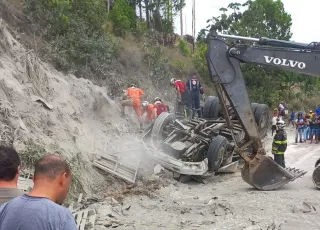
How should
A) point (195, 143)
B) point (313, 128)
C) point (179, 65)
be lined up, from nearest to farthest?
point (195, 143)
point (313, 128)
point (179, 65)

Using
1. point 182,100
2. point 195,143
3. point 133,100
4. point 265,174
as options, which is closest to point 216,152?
point 195,143

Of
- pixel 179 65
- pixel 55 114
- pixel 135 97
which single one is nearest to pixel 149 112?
pixel 135 97

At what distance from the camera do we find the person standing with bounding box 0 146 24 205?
115 inches

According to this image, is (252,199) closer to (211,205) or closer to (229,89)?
(211,205)

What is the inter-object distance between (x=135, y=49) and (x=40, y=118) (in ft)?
45.8

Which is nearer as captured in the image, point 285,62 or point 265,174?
point 285,62

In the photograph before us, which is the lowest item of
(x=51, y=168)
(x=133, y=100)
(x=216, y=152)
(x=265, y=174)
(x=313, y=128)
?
(x=313, y=128)

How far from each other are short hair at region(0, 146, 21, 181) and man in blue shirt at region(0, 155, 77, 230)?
1.51 ft

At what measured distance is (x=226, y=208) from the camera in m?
8.52

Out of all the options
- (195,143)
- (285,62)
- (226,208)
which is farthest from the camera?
(195,143)

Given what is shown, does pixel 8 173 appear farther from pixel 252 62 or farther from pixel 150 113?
pixel 150 113

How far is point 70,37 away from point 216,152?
28.9 ft

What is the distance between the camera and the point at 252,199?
9367mm

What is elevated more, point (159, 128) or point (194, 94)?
point (194, 94)
